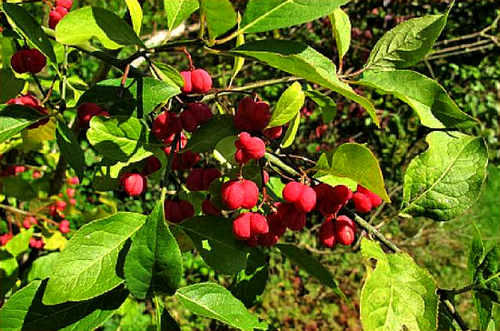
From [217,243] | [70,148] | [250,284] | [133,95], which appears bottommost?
[250,284]

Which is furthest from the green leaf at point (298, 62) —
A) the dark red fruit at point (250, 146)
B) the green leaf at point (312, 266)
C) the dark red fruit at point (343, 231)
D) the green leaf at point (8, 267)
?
the green leaf at point (8, 267)

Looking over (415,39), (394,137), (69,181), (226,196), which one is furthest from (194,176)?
(394,137)

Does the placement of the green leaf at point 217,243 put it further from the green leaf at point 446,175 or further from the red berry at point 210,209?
the green leaf at point 446,175

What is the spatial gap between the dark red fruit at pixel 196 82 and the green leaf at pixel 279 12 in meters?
0.17

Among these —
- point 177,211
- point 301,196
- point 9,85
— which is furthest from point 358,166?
point 9,85

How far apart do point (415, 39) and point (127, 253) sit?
0.49 meters

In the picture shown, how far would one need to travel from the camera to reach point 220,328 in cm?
345

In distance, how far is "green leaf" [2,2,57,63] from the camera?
0.72m

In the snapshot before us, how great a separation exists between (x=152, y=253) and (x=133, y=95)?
24 centimetres

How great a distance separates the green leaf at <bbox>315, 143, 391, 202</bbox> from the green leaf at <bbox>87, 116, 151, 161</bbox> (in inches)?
10.4

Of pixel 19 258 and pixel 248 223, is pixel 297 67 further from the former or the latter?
pixel 19 258

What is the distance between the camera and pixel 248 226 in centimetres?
76

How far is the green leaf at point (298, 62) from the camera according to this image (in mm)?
550

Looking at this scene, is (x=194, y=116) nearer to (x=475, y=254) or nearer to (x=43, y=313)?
(x=43, y=313)
